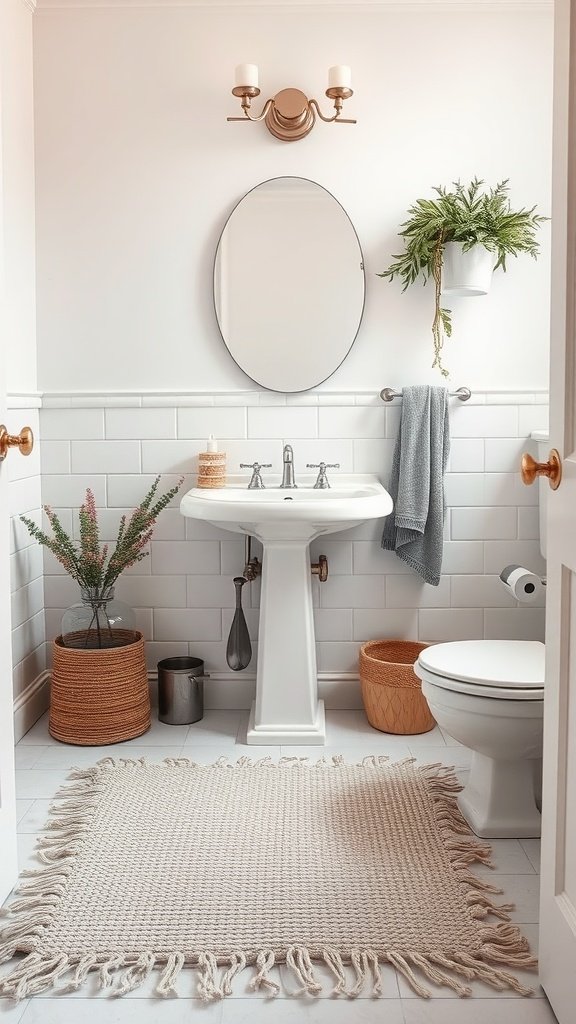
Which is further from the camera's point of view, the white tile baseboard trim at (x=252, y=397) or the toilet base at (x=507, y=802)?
the white tile baseboard trim at (x=252, y=397)

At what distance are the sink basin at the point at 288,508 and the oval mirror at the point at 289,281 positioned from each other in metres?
0.46

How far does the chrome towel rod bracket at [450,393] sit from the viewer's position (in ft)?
11.0

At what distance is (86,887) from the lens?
84.8 inches

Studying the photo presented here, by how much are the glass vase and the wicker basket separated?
849mm

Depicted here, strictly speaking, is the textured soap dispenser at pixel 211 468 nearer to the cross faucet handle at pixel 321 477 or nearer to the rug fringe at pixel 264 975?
the cross faucet handle at pixel 321 477

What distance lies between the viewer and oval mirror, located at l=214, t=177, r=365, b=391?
331 centimetres

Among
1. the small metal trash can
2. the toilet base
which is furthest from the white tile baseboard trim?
the toilet base

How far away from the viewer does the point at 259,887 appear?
7.03 ft

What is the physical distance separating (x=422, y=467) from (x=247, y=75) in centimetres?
142

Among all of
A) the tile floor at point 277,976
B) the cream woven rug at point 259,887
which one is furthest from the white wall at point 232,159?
the cream woven rug at point 259,887

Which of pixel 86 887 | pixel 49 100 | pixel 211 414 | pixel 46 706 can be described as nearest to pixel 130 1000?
pixel 86 887

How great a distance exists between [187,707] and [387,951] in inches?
60.8

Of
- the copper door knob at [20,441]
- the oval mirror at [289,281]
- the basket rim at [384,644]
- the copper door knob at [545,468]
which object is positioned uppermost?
the oval mirror at [289,281]

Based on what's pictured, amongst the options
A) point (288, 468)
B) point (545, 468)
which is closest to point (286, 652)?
point (288, 468)
